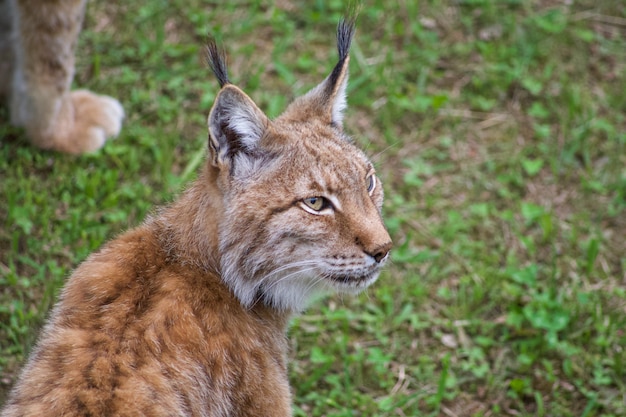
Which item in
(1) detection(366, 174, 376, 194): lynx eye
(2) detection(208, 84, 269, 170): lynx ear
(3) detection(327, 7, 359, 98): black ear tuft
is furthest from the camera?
(3) detection(327, 7, 359, 98): black ear tuft

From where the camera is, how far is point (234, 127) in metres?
3.56

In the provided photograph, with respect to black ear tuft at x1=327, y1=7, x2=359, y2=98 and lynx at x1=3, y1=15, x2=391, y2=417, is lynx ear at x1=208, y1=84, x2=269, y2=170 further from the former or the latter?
black ear tuft at x1=327, y1=7, x2=359, y2=98

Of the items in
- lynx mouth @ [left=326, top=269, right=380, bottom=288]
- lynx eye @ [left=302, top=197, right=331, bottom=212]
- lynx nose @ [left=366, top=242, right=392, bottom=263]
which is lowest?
lynx mouth @ [left=326, top=269, right=380, bottom=288]

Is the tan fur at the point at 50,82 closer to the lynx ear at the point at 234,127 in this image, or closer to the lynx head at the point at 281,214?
the lynx head at the point at 281,214

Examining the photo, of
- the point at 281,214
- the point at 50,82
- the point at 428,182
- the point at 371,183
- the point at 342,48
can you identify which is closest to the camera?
the point at 281,214

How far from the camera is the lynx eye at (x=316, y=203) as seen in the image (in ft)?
11.8

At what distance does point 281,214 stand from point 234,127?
0.44 metres

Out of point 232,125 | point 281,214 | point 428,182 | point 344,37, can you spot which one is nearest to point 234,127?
point 232,125

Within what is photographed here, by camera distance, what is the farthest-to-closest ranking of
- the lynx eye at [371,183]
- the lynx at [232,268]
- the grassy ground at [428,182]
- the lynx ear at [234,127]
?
the grassy ground at [428,182]
the lynx eye at [371,183]
the lynx ear at [234,127]
the lynx at [232,268]

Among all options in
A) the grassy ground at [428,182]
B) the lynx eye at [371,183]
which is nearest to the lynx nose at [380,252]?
the lynx eye at [371,183]

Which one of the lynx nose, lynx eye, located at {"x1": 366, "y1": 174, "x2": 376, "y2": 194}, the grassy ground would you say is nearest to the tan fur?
the grassy ground

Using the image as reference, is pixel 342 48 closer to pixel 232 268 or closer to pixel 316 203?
pixel 316 203

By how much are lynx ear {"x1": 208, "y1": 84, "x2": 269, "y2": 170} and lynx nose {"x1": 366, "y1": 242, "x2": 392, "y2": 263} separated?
684mm

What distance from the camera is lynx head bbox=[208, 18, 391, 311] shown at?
354cm
